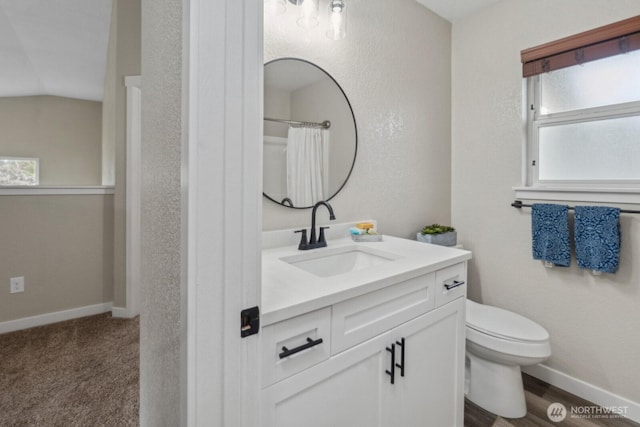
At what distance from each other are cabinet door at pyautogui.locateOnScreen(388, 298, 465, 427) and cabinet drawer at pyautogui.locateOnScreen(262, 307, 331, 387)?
313mm

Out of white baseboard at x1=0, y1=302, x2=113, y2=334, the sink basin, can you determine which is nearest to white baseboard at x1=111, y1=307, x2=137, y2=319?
white baseboard at x1=0, y1=302, x2=113, y2=334

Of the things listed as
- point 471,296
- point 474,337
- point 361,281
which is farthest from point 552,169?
point 361,281

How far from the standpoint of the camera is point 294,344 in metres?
0.71

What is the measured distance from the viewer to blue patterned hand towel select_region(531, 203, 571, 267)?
1645mm

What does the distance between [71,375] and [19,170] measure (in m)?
5.04

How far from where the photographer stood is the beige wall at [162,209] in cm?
59

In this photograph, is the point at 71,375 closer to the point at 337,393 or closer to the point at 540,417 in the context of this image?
the point at 337,393

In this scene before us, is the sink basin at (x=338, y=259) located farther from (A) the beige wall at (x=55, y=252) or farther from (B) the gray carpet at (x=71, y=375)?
(A) the beige wall at (x=55, y=252)

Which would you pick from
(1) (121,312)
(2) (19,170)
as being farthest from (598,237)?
(2) (19,170)

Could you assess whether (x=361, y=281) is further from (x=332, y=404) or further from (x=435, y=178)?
(x=435, y=178)

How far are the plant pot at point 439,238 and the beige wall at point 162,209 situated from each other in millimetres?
1527

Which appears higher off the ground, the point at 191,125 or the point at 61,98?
the point at 61,98

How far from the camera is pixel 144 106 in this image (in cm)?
97

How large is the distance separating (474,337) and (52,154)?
6564mm
